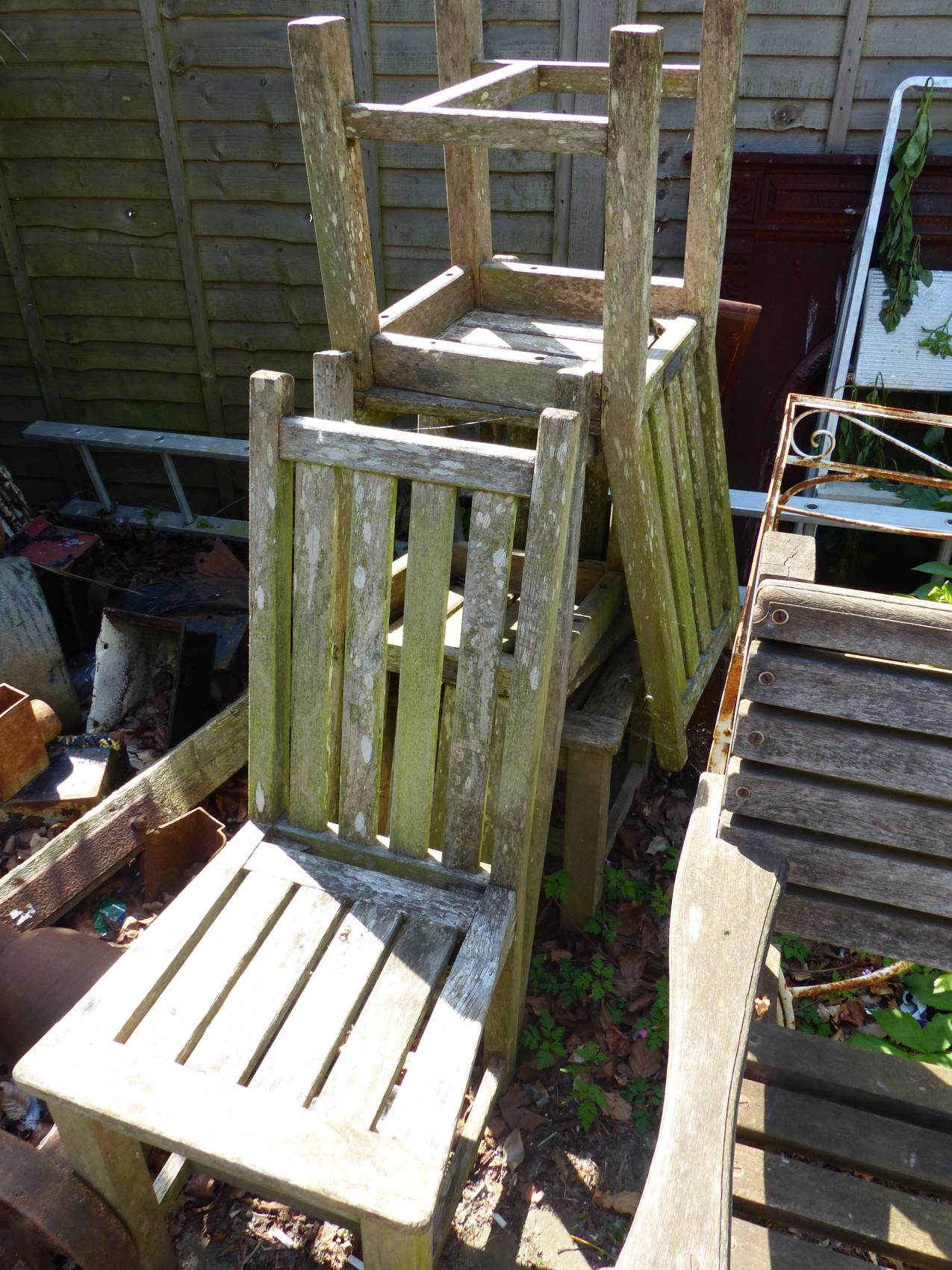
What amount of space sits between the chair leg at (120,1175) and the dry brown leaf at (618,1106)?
1.04 metres

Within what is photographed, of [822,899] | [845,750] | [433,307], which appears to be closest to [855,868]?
[822,899]

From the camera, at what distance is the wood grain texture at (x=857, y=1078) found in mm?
1641

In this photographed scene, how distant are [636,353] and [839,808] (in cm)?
99

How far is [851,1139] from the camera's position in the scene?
1589 millimetres

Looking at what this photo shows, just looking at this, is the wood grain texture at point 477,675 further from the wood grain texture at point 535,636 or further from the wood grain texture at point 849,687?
the wood grain texture at point 849,687

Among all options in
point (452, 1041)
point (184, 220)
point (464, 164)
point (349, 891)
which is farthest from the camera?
point (184, 220)

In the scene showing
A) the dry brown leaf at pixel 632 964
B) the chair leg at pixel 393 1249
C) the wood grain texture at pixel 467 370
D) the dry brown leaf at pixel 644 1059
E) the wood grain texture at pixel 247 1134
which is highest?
the wood grain texture at pixel 467 370

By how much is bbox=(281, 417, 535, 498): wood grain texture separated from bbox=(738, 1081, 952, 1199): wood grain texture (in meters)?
1.19

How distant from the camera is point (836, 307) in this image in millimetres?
3828

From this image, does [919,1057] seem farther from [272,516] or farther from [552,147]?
[552,147]

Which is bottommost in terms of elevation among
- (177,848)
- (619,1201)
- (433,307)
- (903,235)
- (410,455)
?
(619,1201)

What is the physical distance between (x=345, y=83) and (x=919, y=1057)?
2.54 m

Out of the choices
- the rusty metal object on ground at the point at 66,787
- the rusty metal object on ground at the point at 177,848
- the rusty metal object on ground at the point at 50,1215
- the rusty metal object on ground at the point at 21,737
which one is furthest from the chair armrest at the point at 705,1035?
the rusty metal object on ground at the point at 21,737

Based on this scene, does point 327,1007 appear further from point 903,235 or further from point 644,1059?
point 903,235
